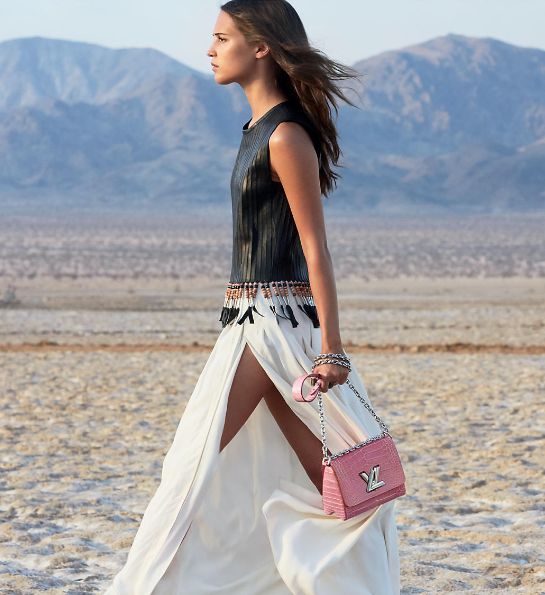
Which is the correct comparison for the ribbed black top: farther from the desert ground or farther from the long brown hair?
the desert ground

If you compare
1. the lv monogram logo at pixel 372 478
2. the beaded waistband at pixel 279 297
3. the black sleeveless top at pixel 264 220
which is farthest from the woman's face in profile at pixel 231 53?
the lv monogram logo at pixel 372 478

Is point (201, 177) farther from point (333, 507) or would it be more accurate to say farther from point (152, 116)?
point (333, 507)

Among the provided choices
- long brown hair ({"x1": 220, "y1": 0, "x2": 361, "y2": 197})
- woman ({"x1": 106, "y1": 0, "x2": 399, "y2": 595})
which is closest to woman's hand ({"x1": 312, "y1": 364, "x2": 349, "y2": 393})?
woman ({"x1": 106, "y1": 0, "x2": 399, "y2": 595})

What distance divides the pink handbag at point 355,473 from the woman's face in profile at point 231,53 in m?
0.77

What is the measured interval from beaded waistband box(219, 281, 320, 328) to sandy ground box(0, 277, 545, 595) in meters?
1.41

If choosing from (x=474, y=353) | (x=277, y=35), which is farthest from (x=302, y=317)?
(x=474, y=353)

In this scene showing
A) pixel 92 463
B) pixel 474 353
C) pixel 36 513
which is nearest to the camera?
pixel 36 513

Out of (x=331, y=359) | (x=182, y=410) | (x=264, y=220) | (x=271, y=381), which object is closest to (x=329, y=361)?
(x=331, y=359)

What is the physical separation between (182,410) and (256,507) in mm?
6528

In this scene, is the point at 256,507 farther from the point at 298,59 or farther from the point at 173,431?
the point at 173,431

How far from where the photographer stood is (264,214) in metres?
3.28

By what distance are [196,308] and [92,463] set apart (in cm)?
1825

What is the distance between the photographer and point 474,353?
612 inches

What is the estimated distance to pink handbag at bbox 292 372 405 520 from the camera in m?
3.17
